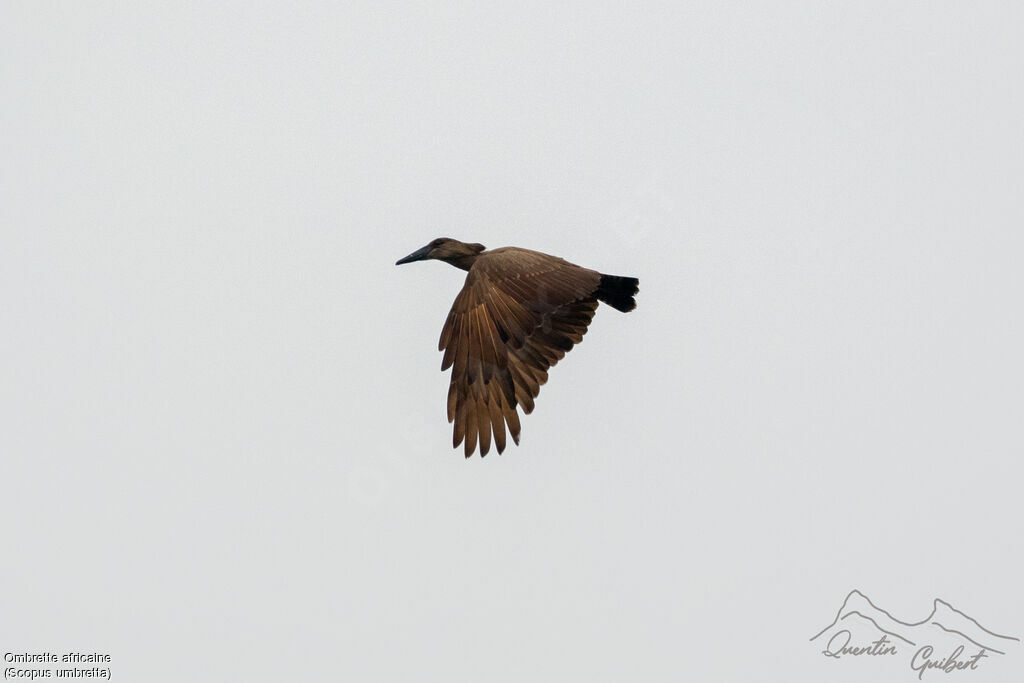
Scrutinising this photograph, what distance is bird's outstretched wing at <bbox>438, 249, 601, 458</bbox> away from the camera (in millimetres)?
17891

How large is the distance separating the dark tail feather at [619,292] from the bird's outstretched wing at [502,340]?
73cm

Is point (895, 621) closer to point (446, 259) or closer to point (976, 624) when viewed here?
point (976, 624)

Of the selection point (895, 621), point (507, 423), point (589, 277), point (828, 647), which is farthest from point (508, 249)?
point (895, 621)

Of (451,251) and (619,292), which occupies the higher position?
(451,251)

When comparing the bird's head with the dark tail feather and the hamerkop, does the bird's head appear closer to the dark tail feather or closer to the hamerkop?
the hamerkop

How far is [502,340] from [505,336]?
63 millimetres

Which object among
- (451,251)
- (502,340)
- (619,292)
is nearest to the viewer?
(502,340)

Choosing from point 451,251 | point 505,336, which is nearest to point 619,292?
point 505,336

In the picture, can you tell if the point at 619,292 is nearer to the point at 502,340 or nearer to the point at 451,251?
the point at 502,340

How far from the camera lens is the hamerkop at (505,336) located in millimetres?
17906

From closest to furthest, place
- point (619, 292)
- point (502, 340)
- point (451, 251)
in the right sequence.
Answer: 1. point (502, 340)
2. point (619, 292)
3. point (451, 251)

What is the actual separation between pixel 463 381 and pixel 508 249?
2.33 metres

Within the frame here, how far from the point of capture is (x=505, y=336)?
18.2m

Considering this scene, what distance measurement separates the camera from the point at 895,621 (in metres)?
30.1
